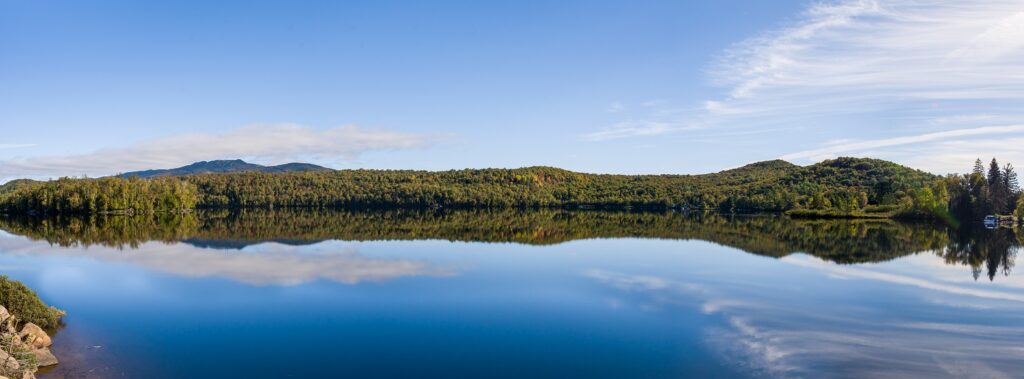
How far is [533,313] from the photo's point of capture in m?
21.2

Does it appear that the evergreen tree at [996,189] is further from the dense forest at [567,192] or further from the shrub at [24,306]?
the shrub at [24,306]

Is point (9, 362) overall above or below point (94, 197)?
below

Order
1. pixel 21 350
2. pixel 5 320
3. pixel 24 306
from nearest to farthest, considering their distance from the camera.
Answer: pixel 21 350, pixel 5 320, pixel 24 306

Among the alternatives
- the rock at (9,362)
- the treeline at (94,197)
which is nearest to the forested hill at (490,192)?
the treeline at (94,197)

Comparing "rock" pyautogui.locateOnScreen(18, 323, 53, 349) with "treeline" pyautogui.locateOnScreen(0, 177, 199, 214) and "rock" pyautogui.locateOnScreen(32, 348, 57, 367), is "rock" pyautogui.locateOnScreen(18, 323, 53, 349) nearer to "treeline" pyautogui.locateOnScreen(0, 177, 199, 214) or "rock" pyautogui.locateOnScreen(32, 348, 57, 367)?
"rock" pyautogui.locateOnScreen(32, 348, 57, 367)

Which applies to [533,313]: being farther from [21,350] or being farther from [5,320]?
[5,320]

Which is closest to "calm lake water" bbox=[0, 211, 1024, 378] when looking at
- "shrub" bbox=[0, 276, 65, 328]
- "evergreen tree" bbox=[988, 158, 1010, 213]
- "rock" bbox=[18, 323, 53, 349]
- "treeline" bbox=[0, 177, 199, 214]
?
"rock" bbox=[18, 323, 53, 349]

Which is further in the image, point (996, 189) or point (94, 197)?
point (94, 197)

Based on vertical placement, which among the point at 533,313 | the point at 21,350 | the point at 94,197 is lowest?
the point at 533,313

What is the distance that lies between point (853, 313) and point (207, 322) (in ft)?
69.0

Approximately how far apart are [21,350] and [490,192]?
163 metres

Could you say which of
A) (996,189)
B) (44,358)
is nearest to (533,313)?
(44,358)

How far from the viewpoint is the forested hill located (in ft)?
391

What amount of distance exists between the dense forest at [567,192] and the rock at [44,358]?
9875cm
